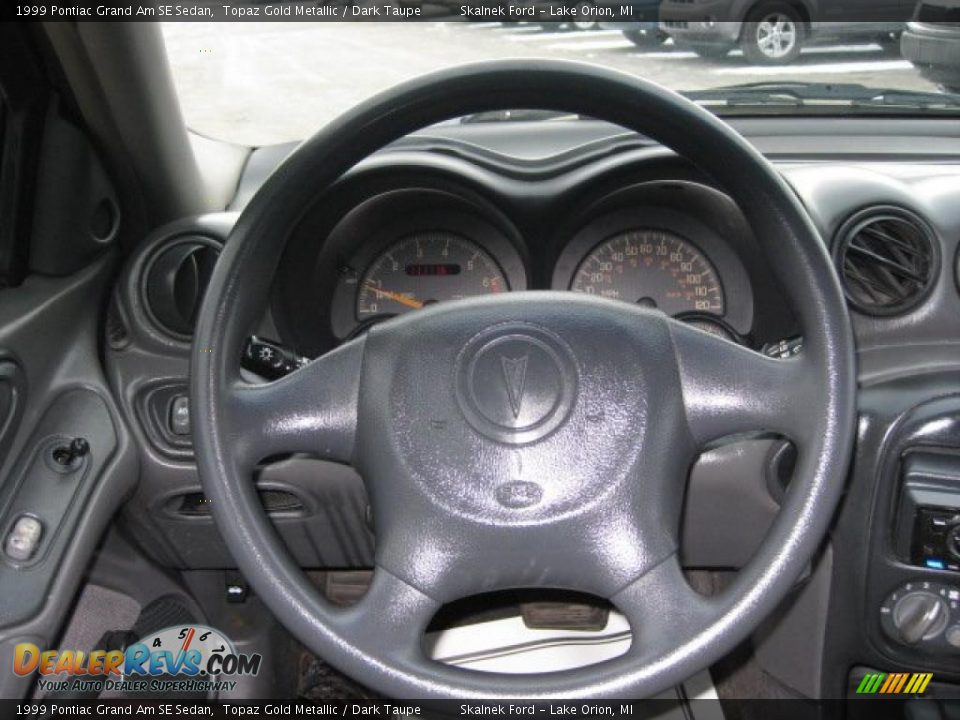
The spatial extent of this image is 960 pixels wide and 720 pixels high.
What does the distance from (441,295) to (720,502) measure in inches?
28.4

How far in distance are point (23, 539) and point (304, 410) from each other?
68 centimetres

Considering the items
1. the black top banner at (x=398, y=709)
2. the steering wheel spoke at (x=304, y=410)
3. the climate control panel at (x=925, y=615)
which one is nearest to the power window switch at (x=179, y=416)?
the black top banner at (x=398, y=709)

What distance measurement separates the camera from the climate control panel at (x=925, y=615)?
77.5 inches

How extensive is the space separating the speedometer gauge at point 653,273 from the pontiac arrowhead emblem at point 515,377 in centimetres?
73

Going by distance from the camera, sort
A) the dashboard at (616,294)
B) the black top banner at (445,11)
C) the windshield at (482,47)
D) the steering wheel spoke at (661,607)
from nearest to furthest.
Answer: the steering wheel spoke at (661,607) < the black top banner at (445,11) < the dashboard at (616,294) < the windshield at (482,47)

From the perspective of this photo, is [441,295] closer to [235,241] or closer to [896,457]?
[235,241]

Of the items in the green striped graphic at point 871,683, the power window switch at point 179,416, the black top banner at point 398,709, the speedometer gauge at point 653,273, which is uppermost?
Answer: the speedometer gauge at point 653,273

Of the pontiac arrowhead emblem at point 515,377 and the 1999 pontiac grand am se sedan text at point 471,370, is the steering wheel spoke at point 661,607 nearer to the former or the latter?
the 1999 pontiac grand am se sedan text at point 471,370

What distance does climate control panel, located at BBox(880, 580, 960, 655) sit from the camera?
6.46ft

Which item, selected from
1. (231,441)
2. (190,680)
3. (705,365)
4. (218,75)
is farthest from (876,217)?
(190,680)

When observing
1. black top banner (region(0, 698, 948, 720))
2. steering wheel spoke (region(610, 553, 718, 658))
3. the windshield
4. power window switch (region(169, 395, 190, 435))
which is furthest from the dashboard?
steering wheel spoke (region(610, 553, 718, 658))

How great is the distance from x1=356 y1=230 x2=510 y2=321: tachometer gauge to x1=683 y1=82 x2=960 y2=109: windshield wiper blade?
72cm

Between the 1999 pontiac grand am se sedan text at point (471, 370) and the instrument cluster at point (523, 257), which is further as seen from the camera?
the instrument cluster at point (523, 257)

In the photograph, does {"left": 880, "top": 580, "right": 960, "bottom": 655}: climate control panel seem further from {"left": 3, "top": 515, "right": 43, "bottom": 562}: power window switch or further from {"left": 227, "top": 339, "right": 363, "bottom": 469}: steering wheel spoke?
{"left": 3, "top": 515, "right": 43, "bottom": 562}: power window switch
